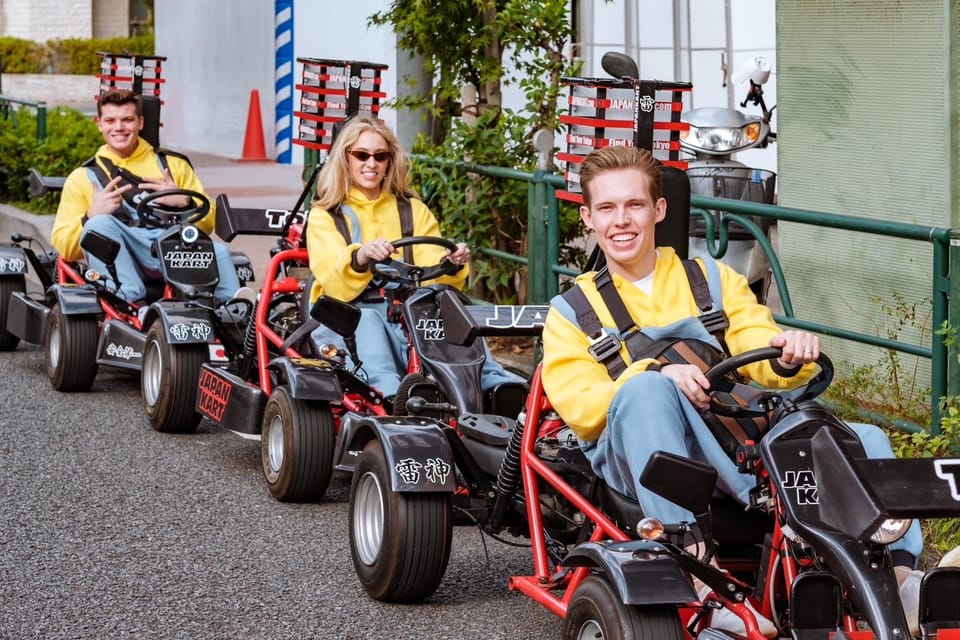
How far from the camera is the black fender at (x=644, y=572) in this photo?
12.6ft

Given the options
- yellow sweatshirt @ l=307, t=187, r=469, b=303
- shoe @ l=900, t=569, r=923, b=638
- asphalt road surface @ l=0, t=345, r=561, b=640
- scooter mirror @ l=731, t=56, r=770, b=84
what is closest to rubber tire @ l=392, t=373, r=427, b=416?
asphalt road surface @ l=0, t=345, r=561, b=640

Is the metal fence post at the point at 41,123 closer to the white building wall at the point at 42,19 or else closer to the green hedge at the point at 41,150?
the green hedge at the point at 41,150

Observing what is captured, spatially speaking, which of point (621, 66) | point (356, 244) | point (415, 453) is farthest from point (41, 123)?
point (415, 453)

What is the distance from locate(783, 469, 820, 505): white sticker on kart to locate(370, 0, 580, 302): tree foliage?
529cm

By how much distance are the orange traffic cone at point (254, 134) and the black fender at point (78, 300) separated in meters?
11.4

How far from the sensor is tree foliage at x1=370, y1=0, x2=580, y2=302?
9211 millimetres

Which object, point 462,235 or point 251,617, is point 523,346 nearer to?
point 462,235

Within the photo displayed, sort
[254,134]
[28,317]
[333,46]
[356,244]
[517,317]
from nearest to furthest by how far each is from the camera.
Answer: [517,317]
[356,244]
[28,317]
[333,46]
[254,134]

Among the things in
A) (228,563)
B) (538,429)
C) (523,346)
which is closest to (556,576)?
(538,429)

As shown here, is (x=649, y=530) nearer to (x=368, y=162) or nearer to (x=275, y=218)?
(x=368, y=162)

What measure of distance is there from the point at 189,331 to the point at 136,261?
121 centimetres

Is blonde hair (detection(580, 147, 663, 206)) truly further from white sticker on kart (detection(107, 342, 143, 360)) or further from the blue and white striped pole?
the blue and white striped pole

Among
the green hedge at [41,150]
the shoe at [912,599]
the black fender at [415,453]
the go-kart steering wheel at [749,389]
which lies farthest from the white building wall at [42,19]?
the shoe at [912,599]

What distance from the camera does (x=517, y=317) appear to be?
5.39m
